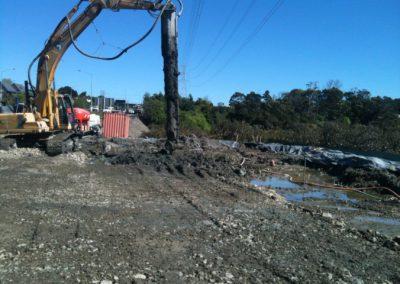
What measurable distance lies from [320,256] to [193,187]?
17.4 ft

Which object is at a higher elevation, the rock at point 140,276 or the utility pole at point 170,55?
the utility pole at point 170,55

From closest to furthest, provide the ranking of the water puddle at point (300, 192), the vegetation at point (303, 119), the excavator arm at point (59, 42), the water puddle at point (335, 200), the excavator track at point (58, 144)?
the water puddle at point (335, 200)
the water puddle at point (300, 192)
the excavator track at point (58, 144)
the excavator arm at point (59, 42)
the vegetation at point (303, 119)

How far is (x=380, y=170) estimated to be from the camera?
1592 cm

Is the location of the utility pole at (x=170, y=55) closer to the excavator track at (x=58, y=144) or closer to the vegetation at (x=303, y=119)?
the excavator track at (x=58, y=144)

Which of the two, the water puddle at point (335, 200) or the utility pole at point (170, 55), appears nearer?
the water puddle at point (335, 200)

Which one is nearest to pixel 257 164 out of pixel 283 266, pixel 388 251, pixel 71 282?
pixel 388 251

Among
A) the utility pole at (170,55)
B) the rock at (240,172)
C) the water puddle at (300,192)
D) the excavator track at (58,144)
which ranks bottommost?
the water puddle at (300,192)

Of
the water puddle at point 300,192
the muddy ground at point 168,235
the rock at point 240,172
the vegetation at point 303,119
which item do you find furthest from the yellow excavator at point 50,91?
the vegetation at point 303,119

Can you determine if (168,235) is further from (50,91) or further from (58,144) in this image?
(50,91)

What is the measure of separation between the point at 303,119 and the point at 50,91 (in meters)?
32.6

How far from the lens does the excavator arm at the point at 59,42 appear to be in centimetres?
1552

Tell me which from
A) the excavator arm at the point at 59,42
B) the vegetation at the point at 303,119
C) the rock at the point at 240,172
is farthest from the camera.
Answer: the vegetation at the point at 303,119

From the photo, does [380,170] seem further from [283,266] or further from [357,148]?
[357,148]

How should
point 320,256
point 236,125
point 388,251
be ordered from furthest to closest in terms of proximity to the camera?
1. point 236,125
2. point 388,251
3. point 320,256
